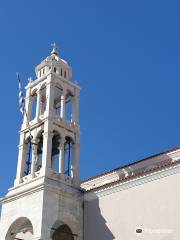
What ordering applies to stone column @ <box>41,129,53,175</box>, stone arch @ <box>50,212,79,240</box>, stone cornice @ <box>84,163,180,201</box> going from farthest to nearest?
1. stone column @ <box>41,129,53,175</box>
2. stone arch @ <box>50,212,79,240</box>
3. stone cornice @ <box>84,163,180,201</box>

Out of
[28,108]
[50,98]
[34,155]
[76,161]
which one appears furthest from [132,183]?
[28,108]

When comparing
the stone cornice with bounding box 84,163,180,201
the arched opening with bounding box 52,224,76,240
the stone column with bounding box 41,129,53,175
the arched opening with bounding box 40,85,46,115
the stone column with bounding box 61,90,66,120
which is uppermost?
the arched opening with bounding box 40,85,46,115

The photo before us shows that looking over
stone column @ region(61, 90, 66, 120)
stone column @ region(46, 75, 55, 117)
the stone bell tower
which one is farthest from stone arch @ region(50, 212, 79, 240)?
stone column @ region(61, 90, 66, 120)

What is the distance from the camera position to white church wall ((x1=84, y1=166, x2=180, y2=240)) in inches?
868

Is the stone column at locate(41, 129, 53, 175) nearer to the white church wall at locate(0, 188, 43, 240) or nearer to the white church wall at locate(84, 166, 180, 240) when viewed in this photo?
the white church wall at locate(0, 188, 43, 240)

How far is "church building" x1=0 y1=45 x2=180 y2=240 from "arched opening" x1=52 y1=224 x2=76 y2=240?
0.05m

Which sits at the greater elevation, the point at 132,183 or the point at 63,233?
the point at 132,183

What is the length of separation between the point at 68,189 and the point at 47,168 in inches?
63.8

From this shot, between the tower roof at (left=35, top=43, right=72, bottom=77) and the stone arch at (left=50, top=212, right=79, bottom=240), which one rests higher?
the tower roof at (left=35, top=43, right=72, bottom=77)

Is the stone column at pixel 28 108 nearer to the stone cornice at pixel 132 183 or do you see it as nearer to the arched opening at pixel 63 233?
the stone cornice at pixel 132 183

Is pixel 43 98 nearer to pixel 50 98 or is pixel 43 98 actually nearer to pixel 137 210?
Result: pixel 50 98

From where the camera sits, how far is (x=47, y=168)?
26000mm

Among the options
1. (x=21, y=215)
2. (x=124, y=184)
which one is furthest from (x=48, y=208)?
(x=124, y=184)

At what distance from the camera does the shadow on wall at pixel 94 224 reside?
24.6 meters
